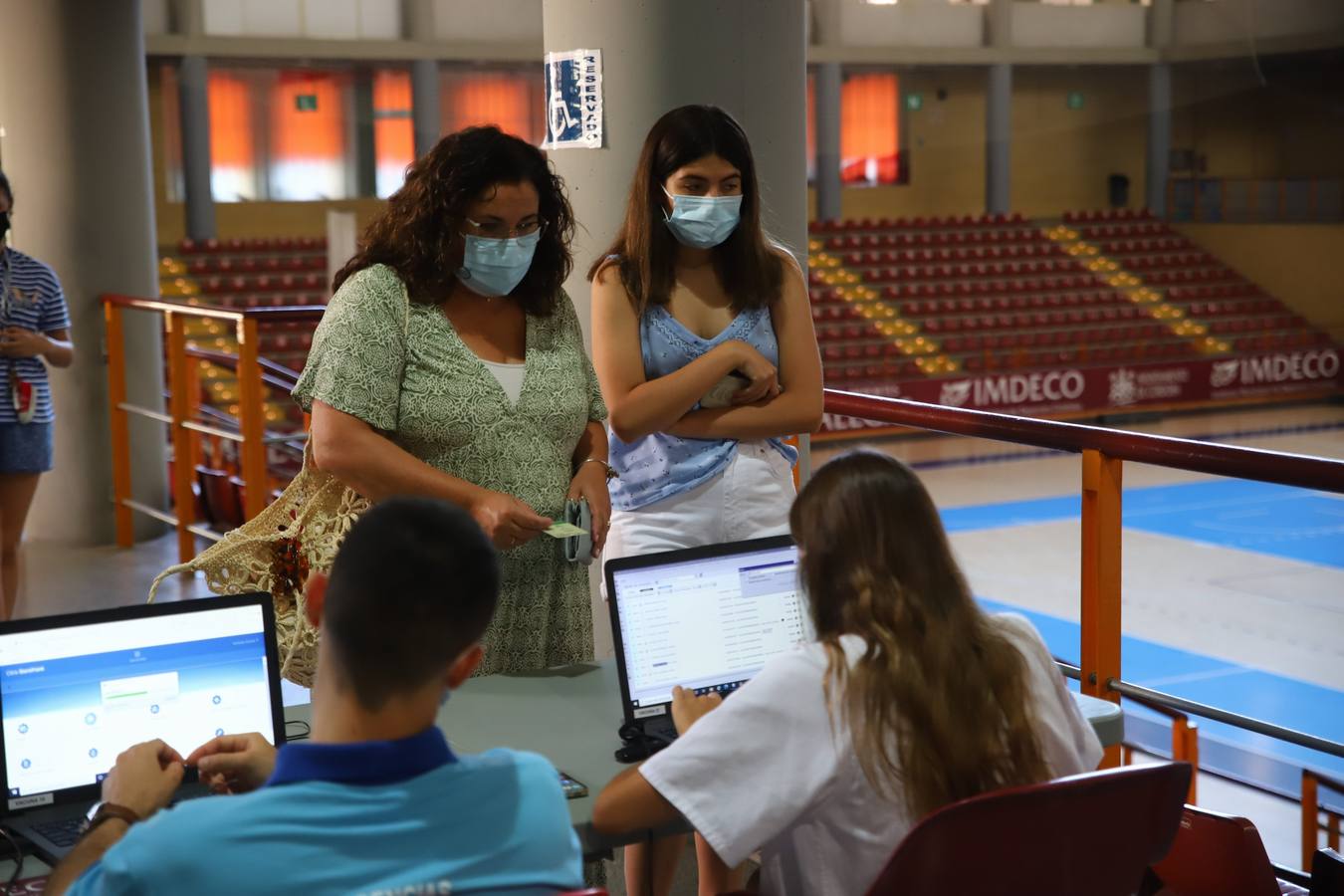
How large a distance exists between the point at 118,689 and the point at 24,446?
3.05 metres

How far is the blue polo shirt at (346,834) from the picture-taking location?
1.20 meters

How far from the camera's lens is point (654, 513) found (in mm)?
2773

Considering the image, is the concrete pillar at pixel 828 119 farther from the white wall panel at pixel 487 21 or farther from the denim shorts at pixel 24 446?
the denim shorts at pixel 24 446

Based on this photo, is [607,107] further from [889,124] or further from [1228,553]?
[889,124]

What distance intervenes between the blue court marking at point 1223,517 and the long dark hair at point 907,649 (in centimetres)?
973

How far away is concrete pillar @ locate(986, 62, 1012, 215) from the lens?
2227cm

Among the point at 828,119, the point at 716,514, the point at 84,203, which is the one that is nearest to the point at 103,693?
the point at 716,514

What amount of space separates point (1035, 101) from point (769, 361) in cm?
2267

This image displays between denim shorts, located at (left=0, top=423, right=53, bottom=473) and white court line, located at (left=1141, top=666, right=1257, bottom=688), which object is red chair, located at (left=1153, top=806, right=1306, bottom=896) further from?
white court line, located at (left=1141, top=666, right=1257, bottom=688)

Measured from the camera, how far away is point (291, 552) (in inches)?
93.0

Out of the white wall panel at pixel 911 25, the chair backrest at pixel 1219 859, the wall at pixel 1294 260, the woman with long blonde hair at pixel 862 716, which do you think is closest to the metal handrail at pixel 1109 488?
the chair backrest at pixel 1219 859

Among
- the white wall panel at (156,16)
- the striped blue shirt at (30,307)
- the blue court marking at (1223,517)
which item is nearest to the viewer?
the striped blue shirt at (30,307)

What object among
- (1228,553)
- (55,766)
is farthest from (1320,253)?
(55,766)

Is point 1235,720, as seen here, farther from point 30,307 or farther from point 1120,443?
point 30,307
